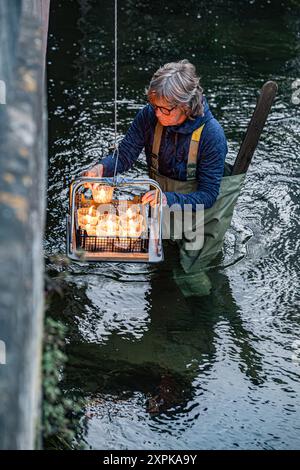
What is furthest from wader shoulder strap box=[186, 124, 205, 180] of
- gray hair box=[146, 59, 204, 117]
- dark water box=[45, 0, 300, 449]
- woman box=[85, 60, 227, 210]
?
dark water box=[45, 0, 300, 449]

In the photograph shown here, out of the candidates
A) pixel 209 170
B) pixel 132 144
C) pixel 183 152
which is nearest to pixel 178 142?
pixel 183 152

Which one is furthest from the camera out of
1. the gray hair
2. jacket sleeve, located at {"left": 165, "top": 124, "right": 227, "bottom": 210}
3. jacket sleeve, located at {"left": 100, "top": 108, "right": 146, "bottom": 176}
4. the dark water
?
jacket sleeve, located at {"left": 100, "top": 108, "right": 146, "bottom": 176}

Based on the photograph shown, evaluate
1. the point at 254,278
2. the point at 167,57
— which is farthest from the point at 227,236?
the point at 167,57

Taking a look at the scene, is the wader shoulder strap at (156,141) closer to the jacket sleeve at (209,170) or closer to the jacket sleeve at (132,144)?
the jacket sleeve at (132,144)

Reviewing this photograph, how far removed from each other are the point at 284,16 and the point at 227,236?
7038 millimetres

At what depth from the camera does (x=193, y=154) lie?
6.07 meters

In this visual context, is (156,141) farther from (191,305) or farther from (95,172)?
(191,305)

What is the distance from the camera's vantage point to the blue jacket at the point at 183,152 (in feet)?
19.6

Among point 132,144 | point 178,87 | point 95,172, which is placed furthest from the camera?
point 132,144

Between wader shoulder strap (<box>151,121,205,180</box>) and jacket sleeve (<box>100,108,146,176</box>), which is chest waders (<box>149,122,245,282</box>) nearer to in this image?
wader shoulder strap (<box>151,121,205,180</box>)

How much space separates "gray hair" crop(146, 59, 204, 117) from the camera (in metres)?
5.68

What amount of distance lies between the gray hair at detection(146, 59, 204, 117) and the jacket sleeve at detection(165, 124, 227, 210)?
0.29 meters

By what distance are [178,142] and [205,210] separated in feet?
2.10

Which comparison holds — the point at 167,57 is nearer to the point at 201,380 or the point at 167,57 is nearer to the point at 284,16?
the point at 284,16
